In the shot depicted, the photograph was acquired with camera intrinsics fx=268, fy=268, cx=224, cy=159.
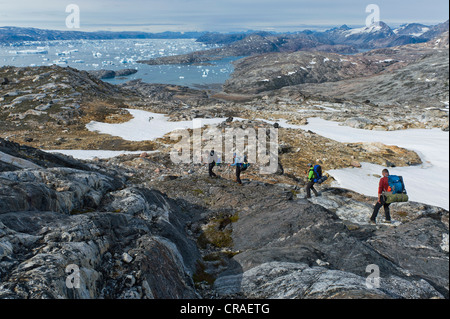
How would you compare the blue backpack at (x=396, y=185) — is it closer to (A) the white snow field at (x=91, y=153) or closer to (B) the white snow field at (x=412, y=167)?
(B) the white snow field at (x=412, y=167)

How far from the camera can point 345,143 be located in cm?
3012

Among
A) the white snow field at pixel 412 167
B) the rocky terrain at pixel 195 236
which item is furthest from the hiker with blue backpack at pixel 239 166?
the white snow field at pixel 412 167

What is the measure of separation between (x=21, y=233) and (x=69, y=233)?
96cm

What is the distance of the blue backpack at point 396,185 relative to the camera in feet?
40.9

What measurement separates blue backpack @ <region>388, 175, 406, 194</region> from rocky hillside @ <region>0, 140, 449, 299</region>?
155 cm

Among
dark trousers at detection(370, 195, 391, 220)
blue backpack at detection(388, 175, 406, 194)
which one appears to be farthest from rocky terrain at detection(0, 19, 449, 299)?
blue backpack at detection(388, 175, 406, 194)

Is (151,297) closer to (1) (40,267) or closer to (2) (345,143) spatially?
(1) (40,267)

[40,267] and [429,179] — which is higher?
[40,267]

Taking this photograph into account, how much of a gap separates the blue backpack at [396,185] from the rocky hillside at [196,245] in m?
1.55

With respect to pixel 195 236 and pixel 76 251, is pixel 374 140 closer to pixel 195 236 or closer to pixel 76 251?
pixel 195 236

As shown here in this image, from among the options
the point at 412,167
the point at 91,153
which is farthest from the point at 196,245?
the point at 412,167

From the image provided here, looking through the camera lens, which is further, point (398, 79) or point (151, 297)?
point (398, 79)

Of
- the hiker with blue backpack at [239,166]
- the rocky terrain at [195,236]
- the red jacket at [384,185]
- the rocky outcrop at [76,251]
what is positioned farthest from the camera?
the hiker with blue backpack at [239,166]
